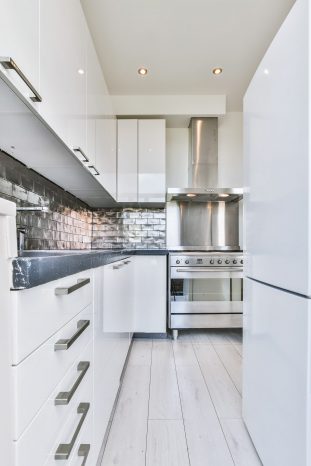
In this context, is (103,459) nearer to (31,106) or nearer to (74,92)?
(31,106)

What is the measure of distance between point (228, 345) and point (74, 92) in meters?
2.34

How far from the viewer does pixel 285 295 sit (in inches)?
38.4

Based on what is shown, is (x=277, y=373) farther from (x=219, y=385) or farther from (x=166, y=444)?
(x=219, y=385)

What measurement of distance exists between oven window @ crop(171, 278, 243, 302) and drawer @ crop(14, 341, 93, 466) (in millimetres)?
2024

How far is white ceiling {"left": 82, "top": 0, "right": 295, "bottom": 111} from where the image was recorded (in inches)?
76.9

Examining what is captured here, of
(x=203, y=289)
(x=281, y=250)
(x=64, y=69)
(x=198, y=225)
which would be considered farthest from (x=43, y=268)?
(x=198, y=225)

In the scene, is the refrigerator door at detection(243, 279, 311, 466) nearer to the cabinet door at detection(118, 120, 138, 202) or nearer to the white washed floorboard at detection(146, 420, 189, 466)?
the white washed floorboard at detection(146, 420, 189, 466)

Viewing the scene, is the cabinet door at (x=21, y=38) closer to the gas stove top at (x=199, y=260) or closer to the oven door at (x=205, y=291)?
the gas stove top at (x=199, y=260)

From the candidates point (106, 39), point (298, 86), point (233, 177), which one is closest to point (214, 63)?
point (106, 39)

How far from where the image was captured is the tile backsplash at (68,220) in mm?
1552

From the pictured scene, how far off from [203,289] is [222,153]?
167 centimetres

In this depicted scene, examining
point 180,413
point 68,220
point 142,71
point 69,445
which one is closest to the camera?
point 69,445

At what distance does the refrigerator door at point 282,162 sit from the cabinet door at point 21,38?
85 centimetres

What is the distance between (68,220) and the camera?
7.94 feet
